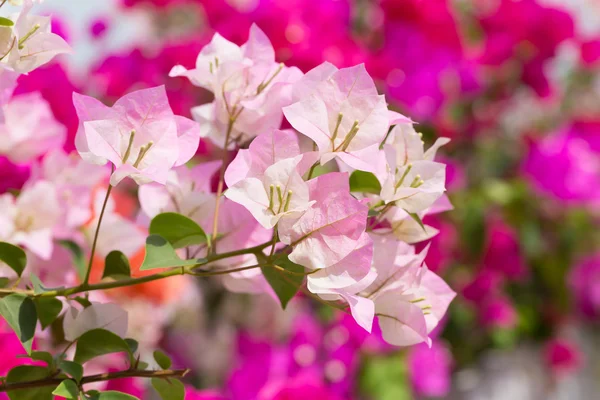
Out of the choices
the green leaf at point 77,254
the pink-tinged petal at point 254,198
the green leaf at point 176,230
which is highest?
the pink-tinged petal at point 254,198

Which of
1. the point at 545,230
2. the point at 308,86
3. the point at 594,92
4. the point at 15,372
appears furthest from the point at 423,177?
the point at 594,92

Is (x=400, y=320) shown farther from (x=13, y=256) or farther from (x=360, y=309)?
(x=13, y=256)

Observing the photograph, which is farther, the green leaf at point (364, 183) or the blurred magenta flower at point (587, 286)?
the blurred magenta flower at point (587, 286)

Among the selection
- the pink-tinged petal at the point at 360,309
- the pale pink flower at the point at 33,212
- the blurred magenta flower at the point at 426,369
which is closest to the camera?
the pink-tinged petal at the point at 360,309

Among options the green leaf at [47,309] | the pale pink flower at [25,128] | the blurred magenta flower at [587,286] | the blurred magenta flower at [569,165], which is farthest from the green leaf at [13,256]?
the blurred magenta flower at [587,286]

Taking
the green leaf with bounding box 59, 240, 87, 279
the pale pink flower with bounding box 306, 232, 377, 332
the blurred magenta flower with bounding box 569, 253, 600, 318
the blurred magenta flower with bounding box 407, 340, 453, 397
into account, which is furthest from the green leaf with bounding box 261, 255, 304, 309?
the blurred magenta flower with bounding box 569, 253, 600, 318

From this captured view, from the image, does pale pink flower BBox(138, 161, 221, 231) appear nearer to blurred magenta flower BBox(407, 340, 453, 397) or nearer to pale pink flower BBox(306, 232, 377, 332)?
pale pink flower BBox(306, 232, 377, 332)

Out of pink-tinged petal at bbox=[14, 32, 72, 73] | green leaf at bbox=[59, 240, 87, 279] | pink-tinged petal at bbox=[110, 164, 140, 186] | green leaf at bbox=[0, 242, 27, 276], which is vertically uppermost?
pink-tinged petal at bbox=[14, 32, 72, 73]

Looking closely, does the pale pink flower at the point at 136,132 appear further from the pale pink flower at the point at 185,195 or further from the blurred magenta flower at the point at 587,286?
the blurred magenta flower at the point at 587,286
